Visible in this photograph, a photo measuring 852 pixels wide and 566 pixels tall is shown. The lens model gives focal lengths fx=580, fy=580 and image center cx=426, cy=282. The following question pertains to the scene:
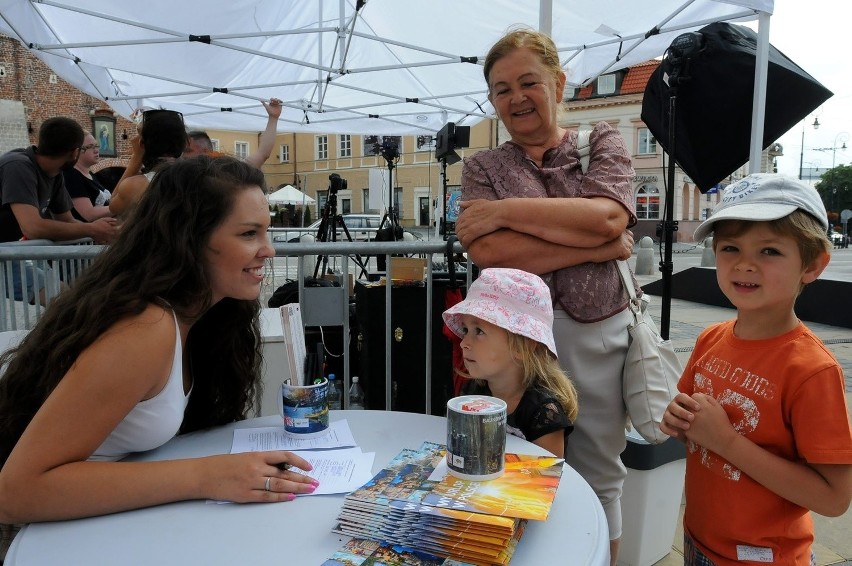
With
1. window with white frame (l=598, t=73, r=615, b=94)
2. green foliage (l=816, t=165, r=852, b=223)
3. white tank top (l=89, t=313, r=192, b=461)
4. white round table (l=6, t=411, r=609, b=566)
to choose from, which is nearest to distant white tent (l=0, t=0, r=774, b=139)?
white round table (l=6, t=411, r=609, b=566)

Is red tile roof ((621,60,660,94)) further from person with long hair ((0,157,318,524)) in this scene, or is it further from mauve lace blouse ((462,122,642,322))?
person with long hair ((0,157,318,524))

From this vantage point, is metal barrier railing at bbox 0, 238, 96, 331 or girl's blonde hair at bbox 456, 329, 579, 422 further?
metal barrier railing at bbox 0, 238, 96, 331

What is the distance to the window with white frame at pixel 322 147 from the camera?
37.6 metres

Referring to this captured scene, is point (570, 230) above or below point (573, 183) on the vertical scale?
below

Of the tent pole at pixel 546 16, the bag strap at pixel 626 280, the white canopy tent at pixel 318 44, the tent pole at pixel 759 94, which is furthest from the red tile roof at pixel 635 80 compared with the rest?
the bag strap at pixel 626 280

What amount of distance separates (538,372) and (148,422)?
3.23 feet

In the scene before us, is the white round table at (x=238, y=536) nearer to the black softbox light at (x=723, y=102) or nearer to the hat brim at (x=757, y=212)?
the hat brim at (x=757, y=212)

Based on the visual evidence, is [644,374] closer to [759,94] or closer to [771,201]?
[771,201]

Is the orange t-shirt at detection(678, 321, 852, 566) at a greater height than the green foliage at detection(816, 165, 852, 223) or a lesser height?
lesser

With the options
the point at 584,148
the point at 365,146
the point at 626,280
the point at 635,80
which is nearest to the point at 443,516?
the point at 626,280

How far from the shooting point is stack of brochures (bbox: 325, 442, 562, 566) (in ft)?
2.94

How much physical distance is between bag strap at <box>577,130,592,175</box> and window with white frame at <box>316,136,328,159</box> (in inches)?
1463

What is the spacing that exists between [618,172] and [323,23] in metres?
6.19

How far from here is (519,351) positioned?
5.26ft
